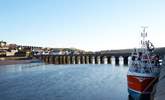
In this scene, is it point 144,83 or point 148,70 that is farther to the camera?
point 148,70

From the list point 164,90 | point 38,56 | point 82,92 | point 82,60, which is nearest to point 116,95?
point 82,92

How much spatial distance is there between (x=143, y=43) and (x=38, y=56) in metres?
144

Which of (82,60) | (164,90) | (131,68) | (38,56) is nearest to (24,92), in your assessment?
(131,68)

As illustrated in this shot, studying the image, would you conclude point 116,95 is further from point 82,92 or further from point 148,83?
point 148,83

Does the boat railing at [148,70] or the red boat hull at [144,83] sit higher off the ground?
the boat railing at [148,70]

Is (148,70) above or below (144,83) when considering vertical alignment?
above

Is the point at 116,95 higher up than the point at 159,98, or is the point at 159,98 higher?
the point at 159,98

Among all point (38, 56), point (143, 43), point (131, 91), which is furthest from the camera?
point (38, 56)

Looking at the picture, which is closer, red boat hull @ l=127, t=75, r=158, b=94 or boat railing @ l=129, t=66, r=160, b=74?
red boat hull @ l=127, t=75, r=158, b=94

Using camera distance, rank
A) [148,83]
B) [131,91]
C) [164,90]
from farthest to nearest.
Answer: [131,91] < [148,83] < [164,90]

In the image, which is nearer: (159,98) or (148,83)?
(159,98)

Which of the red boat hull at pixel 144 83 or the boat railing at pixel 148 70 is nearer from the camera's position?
the red boat hull at pixel 144 83

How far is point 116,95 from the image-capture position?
151ft

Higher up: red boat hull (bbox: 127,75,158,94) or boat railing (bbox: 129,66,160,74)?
boat railing (bbox: 129,66,160,74)
